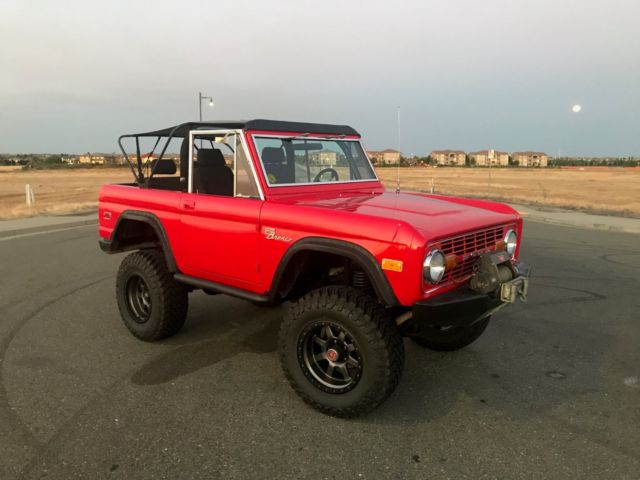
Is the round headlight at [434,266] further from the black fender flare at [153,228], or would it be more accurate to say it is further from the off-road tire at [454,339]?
the black fender flare at [153,228]

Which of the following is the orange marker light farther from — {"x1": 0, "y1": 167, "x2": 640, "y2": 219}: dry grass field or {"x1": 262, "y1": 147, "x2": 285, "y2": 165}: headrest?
{"x1": 0, "y1": 167, "x2": 640, "y2": 219}: dry grass field

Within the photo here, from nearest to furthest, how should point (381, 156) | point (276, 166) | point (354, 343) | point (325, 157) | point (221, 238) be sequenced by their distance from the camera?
point (354, 343) < point (221, 238) < point (276, 166) < point (325, 157) < point (381, 156)

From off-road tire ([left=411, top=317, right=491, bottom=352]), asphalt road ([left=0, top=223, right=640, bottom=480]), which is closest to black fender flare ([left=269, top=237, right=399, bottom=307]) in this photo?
asphalt road ([left=0, top=223, right=640, bottom=480])

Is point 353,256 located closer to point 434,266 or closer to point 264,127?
point 434,266

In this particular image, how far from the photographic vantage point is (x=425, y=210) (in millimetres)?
3422

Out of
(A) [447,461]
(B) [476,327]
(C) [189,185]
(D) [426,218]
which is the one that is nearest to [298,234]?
(D) [426,218]

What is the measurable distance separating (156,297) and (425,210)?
8.26 feet

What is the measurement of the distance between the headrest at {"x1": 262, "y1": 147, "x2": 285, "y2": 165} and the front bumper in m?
1.67

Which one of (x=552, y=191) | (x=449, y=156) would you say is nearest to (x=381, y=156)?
(x=552, y=191)

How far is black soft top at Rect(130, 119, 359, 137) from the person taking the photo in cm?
377

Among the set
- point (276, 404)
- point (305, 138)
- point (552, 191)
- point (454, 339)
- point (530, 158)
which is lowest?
point (276, 404)

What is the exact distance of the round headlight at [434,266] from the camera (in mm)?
2830

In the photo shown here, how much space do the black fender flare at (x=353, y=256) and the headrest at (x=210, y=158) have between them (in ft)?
4.40

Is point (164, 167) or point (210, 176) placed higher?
point (164, 167)
